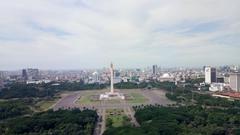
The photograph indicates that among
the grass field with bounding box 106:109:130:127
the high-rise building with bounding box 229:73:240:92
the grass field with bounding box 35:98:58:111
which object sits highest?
the high-rise building with bounding box 229:73:240:92

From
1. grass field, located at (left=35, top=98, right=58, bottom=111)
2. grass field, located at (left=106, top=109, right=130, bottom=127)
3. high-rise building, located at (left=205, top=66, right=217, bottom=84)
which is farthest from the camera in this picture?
high-rise building, located at (left=205, top=66, right=217, bottom=84)

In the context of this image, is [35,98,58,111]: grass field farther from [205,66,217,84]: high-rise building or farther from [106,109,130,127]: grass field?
[205,66,217,84]: high-rise building

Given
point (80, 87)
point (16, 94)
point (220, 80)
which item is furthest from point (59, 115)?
point (220, 80)

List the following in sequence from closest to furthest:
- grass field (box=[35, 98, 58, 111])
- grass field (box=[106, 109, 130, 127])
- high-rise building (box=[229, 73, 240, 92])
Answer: grass field (box=[106, 109, 130, 127]), grass field (box=[35, 98, 58, 111]), high-rise building (box=[229, 73, 240, 92])

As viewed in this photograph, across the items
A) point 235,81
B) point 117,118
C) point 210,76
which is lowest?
point 117,118

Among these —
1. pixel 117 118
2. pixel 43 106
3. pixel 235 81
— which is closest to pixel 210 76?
pixel 235 81

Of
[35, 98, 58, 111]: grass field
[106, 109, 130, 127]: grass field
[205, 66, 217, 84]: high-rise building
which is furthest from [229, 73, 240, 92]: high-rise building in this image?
[35, 98, 58, 111]: grass field

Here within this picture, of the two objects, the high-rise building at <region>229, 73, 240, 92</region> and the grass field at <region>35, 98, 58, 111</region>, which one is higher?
the high-rise building at <region>229, 73, 240, 92</region>

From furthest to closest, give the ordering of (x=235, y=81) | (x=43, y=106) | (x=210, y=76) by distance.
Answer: (x=210, y=76), (x=235, y=81), (x=43, y=106)

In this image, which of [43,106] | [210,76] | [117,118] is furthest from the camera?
[210,76]

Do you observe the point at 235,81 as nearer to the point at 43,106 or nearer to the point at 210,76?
the point at 210,76

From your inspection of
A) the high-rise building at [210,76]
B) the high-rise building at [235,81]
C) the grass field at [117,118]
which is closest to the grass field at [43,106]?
the grass field at [117,118]

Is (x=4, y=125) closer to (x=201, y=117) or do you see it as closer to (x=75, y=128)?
(x=75, y=128)
